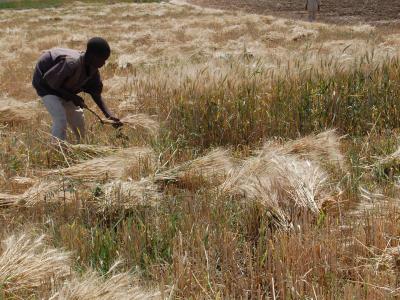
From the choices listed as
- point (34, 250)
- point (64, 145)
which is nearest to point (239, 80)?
point (64, 145)

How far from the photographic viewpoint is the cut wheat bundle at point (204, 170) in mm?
4047

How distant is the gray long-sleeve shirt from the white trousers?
0.10m

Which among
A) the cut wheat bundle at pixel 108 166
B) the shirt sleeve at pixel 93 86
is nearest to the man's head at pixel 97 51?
the shirt sleeve at pixel 93 86

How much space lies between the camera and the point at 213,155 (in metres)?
4.39

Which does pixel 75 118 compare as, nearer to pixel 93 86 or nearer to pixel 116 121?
pixel 93 86

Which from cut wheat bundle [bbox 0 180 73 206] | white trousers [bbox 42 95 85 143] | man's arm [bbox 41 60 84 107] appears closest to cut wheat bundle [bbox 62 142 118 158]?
white trousers [bbox 42 95 85 143]

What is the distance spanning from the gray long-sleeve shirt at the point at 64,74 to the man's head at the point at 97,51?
18 cm

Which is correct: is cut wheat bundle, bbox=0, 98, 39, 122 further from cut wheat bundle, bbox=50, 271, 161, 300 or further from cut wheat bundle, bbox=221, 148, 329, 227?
cut wheat bundle, bbox=50, 271, 161, 300

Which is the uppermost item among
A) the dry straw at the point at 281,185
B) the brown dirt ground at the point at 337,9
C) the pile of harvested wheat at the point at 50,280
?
the pile of harvested wheat at the point at 50,280

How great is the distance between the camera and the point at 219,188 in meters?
3.73

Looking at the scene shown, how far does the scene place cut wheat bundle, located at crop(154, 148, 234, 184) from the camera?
405cm

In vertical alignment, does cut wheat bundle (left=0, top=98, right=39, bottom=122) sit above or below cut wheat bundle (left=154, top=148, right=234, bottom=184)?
below

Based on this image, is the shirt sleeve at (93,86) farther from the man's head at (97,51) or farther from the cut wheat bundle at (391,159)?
the cut wheat bundle at (391,159)

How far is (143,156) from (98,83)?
1289 millimetres
